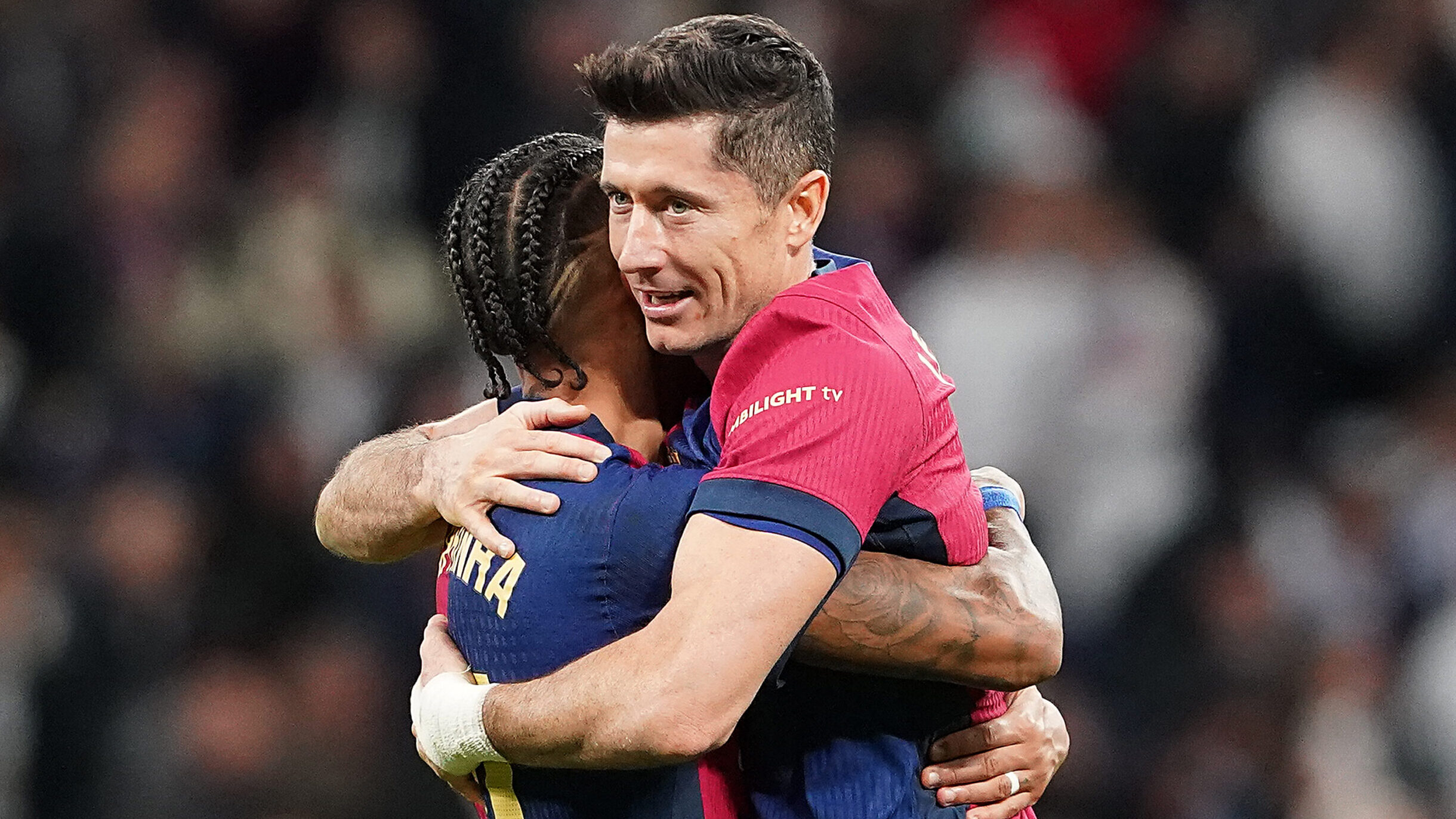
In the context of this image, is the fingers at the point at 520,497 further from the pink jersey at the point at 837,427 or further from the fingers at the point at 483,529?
the pink jersey at the point at 837,427

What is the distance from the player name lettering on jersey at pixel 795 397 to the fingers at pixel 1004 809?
0.79m

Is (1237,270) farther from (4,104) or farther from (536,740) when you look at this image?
(4,104)

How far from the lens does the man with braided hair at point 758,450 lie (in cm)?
203

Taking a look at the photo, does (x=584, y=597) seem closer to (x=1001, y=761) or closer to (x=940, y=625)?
(x=940, y=625)

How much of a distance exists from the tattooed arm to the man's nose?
55 cm

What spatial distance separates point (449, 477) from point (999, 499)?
1.00 meters

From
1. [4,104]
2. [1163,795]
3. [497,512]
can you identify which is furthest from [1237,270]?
[4,104]

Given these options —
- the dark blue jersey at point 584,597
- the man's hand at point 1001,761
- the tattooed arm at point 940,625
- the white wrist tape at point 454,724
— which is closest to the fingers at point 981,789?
the man's hand at point 1001,761

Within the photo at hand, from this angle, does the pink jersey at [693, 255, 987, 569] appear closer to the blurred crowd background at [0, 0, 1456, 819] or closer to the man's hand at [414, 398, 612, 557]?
the man's hand at [414, 398, 612, 557]

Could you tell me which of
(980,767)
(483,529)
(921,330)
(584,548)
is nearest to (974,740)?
(980,767)

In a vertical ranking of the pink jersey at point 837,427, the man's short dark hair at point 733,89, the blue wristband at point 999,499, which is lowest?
the blue wristband at point 999,499

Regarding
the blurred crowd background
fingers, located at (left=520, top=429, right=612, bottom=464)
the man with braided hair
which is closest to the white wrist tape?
the man with braided hair

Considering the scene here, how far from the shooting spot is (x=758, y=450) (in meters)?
2.09

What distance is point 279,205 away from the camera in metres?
5.58
